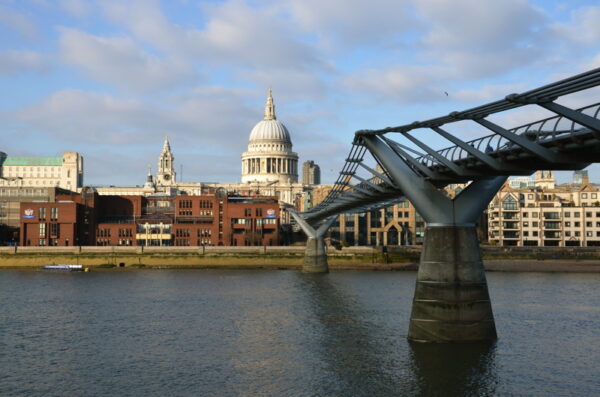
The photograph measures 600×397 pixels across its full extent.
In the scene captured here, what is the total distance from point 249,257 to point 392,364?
72.2 meters

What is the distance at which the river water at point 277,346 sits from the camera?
30250 millimetres

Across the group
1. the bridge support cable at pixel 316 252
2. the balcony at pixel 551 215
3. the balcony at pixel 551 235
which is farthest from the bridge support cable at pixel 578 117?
the balcony at pixel 551 235

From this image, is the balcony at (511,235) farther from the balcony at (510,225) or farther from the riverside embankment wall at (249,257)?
the riverside embankment wall at (249,257)

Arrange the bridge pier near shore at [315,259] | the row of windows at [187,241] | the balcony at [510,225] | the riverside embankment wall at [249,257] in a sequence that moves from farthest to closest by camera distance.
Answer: the balcony at [510,225], the row of windows at [187,241], the riverside embankment wall at [249,257], the bridge pier near shore at [315,259]

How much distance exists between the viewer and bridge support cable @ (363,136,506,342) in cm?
3634

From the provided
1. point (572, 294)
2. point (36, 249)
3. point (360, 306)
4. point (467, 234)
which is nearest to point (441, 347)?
point (467, 234)

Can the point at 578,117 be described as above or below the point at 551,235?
above

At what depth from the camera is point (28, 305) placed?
182ft

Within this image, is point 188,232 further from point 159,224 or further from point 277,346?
point 277,346

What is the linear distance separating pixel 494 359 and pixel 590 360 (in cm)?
469

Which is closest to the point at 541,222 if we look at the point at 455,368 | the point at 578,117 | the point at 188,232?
the point at 188,232

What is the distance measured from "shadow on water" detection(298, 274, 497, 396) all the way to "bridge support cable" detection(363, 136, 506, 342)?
33.3 inches

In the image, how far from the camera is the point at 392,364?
3341 centimetres

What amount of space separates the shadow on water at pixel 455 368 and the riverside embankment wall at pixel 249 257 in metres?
64.1
